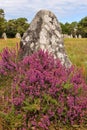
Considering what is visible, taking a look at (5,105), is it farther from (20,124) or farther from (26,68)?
(26,68)

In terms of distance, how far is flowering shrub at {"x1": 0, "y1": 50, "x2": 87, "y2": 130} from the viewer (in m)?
6.71

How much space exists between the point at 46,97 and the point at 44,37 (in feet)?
9.84

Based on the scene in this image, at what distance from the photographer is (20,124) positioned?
6.62 m

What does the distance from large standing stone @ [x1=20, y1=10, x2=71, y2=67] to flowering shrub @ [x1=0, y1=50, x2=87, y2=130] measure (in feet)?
5.83

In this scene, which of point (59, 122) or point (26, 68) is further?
point (26, 68)

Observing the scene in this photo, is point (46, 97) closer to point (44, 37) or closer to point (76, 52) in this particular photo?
point (44, 37)

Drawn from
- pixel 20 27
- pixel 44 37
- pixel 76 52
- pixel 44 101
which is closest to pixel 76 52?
pixel 76 52

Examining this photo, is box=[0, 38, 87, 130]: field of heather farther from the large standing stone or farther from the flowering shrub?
the large standing stone

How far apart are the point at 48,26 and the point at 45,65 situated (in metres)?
2.36

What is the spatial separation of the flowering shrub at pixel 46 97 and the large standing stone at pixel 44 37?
1777 mm

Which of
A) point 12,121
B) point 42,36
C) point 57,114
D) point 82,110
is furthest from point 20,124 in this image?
point 42,36

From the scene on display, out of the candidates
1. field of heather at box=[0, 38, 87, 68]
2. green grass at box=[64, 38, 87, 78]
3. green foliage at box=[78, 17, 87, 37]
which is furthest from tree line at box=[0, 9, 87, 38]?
green grass at box=[64, 38, 87, 78]

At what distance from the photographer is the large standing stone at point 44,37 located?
930 centimetres

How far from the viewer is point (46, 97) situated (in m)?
6.80
